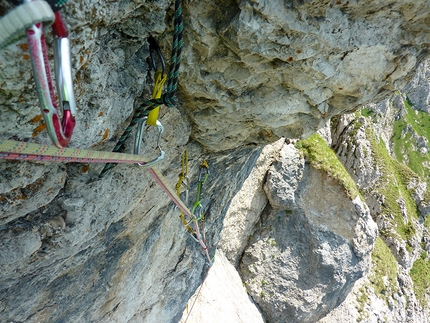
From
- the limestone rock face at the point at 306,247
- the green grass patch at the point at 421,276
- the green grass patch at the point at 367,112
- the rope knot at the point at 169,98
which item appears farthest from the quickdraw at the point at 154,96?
the green grass patch at the point at 367,112

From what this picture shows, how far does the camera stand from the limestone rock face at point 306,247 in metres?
9.59

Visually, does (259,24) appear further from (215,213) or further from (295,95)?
(215,213)

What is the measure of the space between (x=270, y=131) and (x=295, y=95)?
872mm

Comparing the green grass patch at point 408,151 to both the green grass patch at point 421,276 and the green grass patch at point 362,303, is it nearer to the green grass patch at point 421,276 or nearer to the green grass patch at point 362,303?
the green grass patch at point 421,276

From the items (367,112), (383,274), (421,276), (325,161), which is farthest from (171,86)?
(367,112)

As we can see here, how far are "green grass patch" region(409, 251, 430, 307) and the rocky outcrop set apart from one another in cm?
1740

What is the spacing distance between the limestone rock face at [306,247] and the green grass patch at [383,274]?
2.53 meters

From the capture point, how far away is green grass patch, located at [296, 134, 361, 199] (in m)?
9.62

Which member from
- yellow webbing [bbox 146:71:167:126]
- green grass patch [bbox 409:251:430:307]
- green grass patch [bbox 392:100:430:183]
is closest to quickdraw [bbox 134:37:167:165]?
yellow webbing [bbox 146:71:167:126]

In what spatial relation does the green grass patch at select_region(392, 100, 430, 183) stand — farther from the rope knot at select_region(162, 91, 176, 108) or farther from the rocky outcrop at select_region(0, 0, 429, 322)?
the rope knot at select_region(162, 91, 176, 108)

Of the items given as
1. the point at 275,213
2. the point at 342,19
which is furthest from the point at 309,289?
the point at 342,19

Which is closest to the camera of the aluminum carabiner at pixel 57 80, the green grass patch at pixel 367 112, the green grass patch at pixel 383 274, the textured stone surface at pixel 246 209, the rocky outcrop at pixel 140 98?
the aluminum carabiner at pixel 57 80

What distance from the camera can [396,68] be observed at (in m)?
2.68

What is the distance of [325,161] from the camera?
977 centimetres
